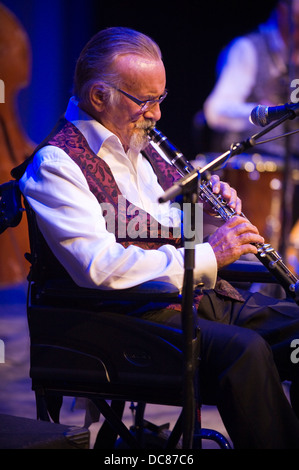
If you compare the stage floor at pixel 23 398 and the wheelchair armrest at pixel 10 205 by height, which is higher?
the wheelchair armrest at pixel 10 205

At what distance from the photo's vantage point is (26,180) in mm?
1909

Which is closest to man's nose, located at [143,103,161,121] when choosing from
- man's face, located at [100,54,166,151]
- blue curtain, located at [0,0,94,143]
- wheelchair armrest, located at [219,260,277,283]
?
man's face, located at [100,54,166,151]

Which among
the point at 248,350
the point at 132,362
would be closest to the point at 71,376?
the point at 132,362

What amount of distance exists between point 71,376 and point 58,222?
0.44 m

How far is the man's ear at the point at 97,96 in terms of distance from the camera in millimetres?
2061

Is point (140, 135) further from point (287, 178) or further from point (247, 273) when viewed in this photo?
point (287, 178)

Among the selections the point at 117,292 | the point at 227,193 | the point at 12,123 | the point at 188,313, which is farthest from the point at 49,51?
the point at 188,313

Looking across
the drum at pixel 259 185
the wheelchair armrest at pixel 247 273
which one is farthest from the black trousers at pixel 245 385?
the drum at pixel 259 185

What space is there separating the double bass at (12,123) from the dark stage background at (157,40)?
0.43 ft

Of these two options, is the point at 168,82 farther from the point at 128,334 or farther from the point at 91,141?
the point at 128,334

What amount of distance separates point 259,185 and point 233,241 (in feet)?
8.34

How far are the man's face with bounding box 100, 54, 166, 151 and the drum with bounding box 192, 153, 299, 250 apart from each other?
2.11m

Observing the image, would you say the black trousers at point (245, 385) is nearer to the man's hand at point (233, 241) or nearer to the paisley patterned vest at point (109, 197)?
the man's hand at point (233, 241)

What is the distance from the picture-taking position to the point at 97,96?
Answer: 2.08 metres
